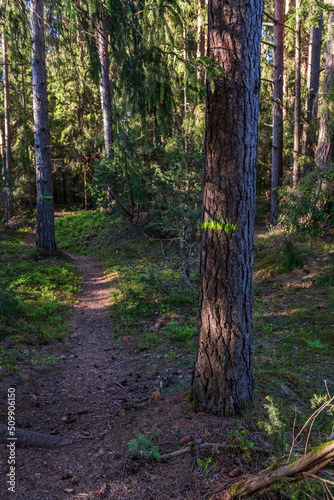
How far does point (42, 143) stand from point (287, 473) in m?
10.3

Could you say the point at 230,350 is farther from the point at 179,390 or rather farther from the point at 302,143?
the point at 302,143

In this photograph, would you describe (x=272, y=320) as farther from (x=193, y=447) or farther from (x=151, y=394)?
(x=193, y=447)

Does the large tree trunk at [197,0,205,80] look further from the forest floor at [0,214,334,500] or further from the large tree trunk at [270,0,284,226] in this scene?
the forest floor at [0,214,334,500]

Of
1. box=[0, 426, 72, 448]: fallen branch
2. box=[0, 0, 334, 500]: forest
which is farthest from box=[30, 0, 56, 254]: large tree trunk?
box=[0, 426, 72, 448]: fallen branch

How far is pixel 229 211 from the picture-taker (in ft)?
9.49

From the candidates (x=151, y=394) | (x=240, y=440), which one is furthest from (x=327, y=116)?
(x=240, y=440)

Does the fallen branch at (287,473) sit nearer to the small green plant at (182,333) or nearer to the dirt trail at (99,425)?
the dirt trail at (99,425)

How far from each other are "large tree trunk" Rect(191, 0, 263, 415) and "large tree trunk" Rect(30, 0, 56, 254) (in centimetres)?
825

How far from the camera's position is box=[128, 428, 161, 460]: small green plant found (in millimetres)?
2650

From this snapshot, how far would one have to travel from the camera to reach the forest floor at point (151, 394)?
249 centimetres

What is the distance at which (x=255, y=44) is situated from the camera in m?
2.80

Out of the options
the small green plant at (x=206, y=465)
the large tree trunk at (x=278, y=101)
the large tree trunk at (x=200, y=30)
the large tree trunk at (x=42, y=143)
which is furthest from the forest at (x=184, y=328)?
the large tree trunk at (x=200, y=30)

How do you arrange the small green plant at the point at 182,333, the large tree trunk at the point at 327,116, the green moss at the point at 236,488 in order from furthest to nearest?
the large tree trunk at the point at 327,116
the small green plant at the point at 182,333
the green moss at the point at 236,488

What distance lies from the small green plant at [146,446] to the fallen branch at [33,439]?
77cm
